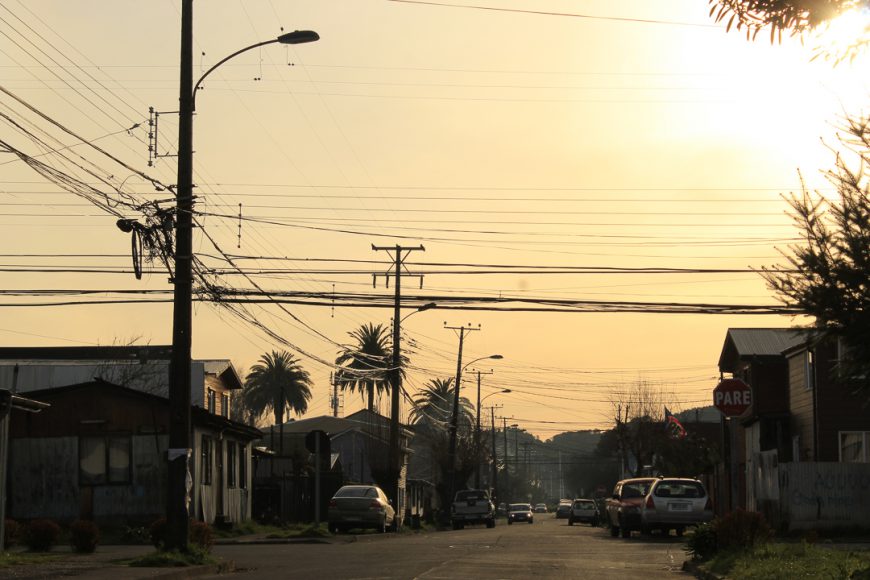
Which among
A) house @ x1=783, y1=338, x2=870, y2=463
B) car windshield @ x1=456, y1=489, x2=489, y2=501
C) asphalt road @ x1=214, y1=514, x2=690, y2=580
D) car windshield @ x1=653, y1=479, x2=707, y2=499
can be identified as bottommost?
car windshield @ x1=456, y1=489, x2=489, y2=501

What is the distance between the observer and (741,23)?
10094 millimetres

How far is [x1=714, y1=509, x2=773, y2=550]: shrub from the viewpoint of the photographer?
20328mm

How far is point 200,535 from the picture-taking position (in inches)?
864

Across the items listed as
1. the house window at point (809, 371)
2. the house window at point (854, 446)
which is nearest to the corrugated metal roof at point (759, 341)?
the house window at point (809, 371)

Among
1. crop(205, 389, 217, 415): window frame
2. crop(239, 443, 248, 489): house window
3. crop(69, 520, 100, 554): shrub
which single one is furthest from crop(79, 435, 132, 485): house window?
crop(205, 389, 217, 415): window frame

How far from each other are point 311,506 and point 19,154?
3532 centimetres

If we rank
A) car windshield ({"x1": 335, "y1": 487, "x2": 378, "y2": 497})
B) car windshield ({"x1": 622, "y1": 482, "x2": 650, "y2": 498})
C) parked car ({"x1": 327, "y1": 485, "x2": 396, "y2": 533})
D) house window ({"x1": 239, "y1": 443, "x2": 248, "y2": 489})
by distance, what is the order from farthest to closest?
house window ({"x1": 239, "y1": 443, "x2": 248, "y2": 489}) → car windshield ({"x1": 335, "y1": 487, "x2": 378, "y2": 497}) → parked car ({"x1": 327, "y1": 485, "x2": 396, "y2": 533}) → car windshield ({"x1": 622, "y1": 482, "x2": 650, "y2": 498})

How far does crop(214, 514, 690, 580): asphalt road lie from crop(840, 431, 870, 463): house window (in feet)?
35.1

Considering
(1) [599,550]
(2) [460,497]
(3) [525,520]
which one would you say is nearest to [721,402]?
(1) [599,550]

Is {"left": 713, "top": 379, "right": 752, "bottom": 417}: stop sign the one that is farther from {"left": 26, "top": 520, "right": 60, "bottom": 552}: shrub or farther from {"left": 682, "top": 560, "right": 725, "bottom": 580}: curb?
{"left": 26, "top": 520, "right": 60, "bottom": 552}: shrub

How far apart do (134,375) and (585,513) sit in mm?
24630

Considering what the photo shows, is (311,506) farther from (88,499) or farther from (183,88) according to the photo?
(183,88)

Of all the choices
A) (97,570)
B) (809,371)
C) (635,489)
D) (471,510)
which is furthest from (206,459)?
(471,510)

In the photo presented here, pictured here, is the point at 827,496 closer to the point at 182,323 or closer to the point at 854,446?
the point at 854,446
